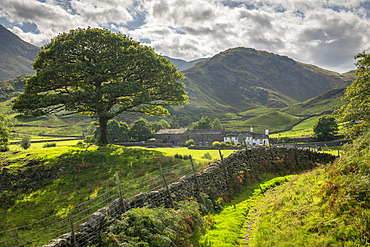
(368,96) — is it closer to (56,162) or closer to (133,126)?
(56,162)

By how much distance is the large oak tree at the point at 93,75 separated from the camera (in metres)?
23.7

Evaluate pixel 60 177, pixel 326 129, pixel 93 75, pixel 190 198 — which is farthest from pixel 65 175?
pixel 326 129

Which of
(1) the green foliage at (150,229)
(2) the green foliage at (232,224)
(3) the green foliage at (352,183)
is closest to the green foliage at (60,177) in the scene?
(1) the green foliage at (150,229)

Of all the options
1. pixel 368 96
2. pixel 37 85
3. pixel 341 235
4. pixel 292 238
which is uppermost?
pixel 37 85

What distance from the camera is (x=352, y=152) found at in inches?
376

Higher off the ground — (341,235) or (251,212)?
(341,235)

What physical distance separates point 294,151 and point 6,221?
30.1 metres

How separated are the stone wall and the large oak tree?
45.4 feet

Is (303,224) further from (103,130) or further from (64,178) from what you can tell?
(103,130)

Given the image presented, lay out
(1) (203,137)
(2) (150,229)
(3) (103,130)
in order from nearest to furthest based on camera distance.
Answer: (2) (150,229) < (3) (103,130) < (1) (203,137)

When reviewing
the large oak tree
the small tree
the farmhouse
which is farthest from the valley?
the farmhouse

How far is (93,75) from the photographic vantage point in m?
26.6

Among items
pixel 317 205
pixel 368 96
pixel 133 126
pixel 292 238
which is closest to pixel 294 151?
pixel 368 96

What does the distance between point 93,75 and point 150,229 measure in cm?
2362
